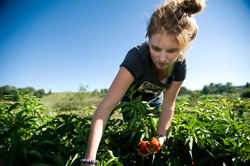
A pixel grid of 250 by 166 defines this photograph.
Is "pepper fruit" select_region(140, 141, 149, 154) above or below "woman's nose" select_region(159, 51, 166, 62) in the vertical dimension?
below

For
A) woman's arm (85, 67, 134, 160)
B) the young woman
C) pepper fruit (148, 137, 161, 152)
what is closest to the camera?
woman's arm (85, 67, 134, 160)

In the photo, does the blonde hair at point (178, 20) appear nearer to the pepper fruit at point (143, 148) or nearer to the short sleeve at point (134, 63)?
the short sleeve at point (134, 63)

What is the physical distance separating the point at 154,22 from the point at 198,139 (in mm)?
993

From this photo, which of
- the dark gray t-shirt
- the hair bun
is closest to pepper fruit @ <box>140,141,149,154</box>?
the dark gray t-shirt

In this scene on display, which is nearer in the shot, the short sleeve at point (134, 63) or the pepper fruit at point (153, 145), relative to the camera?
the pepper fruit at point (153, 145)

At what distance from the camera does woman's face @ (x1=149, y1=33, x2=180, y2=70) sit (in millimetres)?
1286

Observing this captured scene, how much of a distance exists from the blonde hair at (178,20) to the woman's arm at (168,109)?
472 mm

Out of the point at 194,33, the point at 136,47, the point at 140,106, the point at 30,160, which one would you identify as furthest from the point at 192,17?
the point at 30,160

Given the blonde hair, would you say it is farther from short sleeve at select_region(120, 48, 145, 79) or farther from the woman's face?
short sleeve at select_region(120, 48, 145, 79)

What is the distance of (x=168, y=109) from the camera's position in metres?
1.46

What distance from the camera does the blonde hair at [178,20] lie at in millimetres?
1316

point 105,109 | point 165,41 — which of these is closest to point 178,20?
point 165,41

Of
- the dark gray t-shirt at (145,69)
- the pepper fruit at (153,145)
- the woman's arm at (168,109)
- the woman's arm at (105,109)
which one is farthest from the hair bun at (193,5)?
the pepper fruit at (153,145)

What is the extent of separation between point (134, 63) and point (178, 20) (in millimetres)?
511
